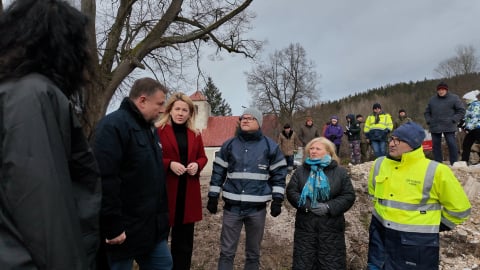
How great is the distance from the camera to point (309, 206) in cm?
348

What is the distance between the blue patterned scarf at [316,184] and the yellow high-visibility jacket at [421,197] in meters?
0.57

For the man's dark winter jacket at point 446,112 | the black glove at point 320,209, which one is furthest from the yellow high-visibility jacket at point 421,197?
the man's dark winter jacket at point 446,112

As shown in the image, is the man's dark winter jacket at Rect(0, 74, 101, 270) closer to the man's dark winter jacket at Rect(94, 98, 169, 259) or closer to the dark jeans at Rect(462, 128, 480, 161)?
the man's dark winter jacket at Rect(94, 98, 169, 259)

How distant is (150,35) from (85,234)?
7.86 meters

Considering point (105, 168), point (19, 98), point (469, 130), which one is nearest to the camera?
point (19, 98)

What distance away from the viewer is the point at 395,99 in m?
49.5

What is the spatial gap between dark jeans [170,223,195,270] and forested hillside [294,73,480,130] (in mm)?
27610

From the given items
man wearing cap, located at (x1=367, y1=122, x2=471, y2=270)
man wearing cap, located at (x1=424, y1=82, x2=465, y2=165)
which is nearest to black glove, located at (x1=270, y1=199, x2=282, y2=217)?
man wearing cap, located at (x1=367, y1=122, x2=471, y2=270)

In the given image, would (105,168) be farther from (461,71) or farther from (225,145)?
(461,71)

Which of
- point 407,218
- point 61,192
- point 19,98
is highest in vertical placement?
point 19,98

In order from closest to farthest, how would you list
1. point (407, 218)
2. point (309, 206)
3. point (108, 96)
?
point (407, 218)
point (309, 206)
point (108, 96)

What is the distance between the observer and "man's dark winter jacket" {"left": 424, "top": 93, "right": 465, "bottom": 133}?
6965mm

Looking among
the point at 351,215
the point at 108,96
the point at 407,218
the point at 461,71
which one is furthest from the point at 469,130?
the point at 461,71

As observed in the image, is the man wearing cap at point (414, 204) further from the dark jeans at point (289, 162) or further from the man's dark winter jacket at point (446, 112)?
the dark jeans at point (289, 162)
